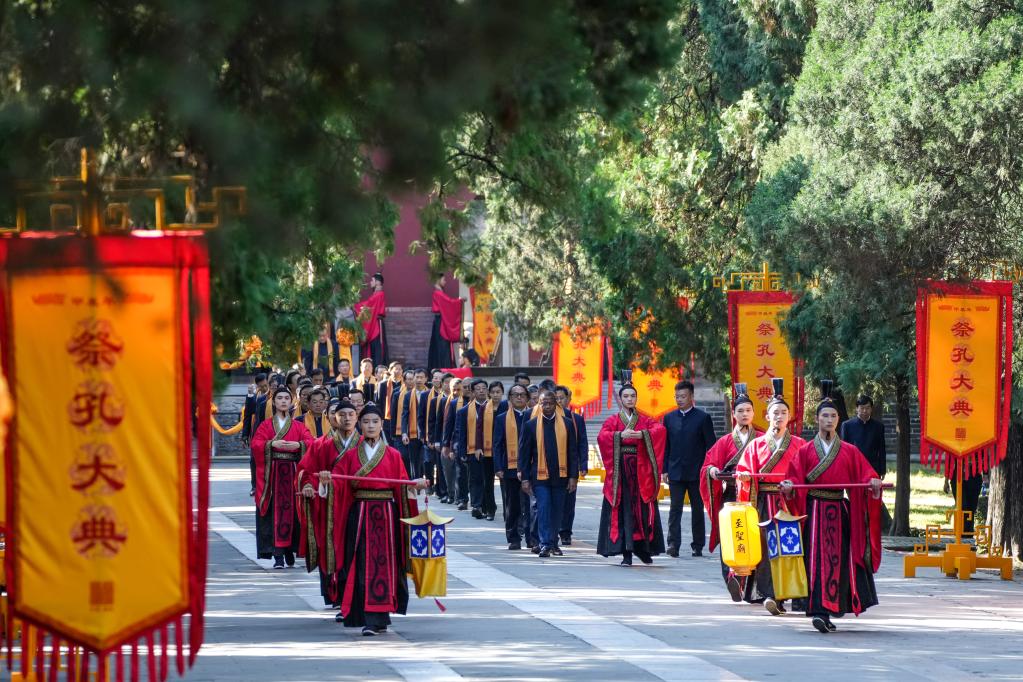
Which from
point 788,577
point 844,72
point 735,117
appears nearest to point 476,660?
point 788,577

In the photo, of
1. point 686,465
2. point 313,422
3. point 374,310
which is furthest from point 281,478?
point 374,310

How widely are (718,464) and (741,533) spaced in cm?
181

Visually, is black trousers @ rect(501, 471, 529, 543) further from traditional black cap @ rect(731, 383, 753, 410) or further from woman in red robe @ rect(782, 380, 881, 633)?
woman in red robe @ rect(782, 380, 881, 633)

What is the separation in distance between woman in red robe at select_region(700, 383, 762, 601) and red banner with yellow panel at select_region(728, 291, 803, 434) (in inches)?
163

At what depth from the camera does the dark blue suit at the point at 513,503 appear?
19.6m

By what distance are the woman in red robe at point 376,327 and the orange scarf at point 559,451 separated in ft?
62.9

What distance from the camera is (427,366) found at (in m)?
40.3

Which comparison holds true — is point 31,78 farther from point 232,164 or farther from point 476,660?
point 476,660

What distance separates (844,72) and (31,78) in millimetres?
12284

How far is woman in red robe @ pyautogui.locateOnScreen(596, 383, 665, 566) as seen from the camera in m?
17.9

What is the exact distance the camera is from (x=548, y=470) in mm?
18828

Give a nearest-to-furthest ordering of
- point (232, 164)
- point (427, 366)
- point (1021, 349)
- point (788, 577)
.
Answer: point (232, 164), point (788, 577), point (1021, 349), point (427, 366)

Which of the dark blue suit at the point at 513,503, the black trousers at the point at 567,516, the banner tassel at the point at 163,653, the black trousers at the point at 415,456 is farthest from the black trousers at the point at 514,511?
the banner tassel at the point at 163,653

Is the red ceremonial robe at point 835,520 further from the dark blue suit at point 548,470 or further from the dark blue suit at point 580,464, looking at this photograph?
the dark blue suit at point 580,464
